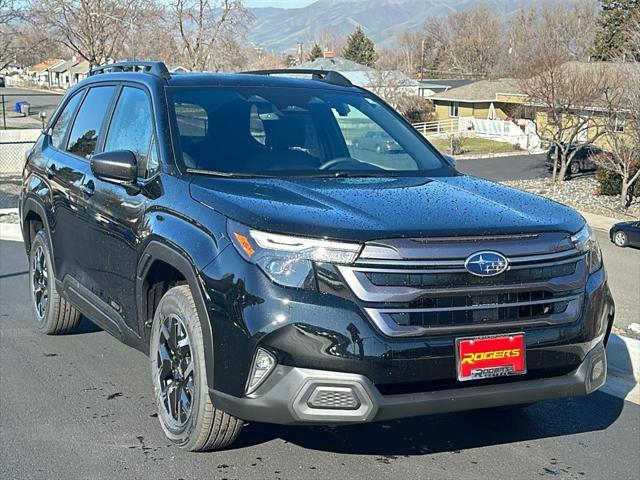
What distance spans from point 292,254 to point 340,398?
0.62m

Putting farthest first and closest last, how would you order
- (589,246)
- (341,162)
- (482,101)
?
(482,101) → (341,162) → (589,246)

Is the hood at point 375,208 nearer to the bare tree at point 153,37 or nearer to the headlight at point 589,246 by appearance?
the headlight at point 589,246

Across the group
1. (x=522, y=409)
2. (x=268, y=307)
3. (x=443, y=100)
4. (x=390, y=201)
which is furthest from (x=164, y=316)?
(x=443, y=100)

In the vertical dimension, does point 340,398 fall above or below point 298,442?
above

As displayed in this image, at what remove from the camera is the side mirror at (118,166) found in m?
4.42

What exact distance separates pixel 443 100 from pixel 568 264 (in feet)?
202

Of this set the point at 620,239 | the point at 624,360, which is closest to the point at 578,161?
the point at 620,239

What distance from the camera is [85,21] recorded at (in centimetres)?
3425

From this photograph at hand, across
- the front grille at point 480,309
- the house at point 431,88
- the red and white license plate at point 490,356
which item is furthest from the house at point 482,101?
the red and white license plate at point 490,356

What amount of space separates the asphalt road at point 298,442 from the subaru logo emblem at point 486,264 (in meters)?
1.16

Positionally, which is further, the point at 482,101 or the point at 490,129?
the point at 482,101

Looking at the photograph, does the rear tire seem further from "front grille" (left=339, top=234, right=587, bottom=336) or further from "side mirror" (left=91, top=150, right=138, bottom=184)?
"front grille" (left=339, top=234, right=587, bottom=336)

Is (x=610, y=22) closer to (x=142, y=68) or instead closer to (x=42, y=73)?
(x=142, y=68)

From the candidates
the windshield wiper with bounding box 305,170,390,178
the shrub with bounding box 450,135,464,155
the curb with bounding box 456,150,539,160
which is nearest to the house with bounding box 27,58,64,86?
the shrub with bounding box 450,135,464,155
